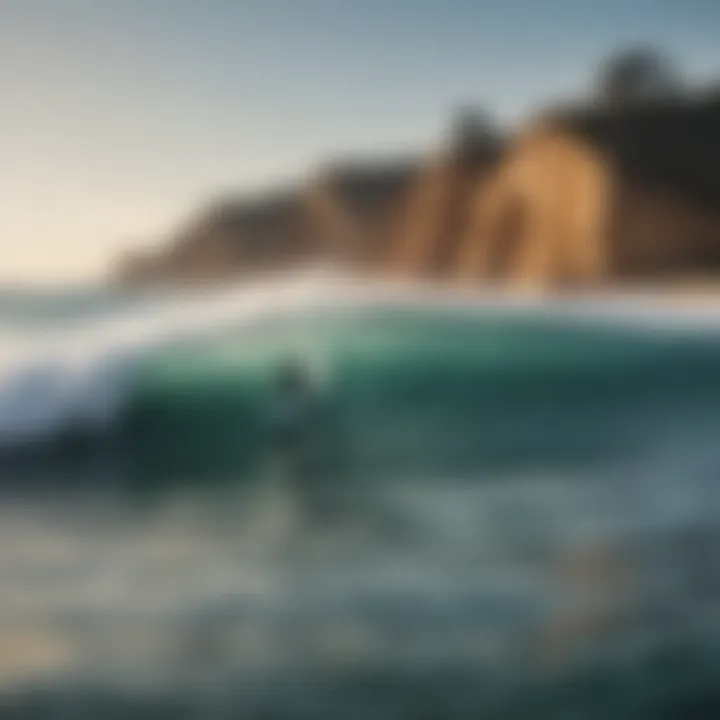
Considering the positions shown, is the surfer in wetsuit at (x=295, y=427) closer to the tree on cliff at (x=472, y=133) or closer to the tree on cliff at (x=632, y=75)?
the tree on cliff at (x=472, y=133)

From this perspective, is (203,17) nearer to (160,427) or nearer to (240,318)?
(240,318)

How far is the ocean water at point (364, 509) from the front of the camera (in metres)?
1.18

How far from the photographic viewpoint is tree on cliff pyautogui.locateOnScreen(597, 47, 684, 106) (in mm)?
1290

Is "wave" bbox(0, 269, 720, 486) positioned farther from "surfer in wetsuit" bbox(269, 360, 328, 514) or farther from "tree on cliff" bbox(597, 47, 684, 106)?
"tree on cliff" bbox(597, 47, 684, 106)

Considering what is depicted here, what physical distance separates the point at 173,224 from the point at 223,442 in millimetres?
274

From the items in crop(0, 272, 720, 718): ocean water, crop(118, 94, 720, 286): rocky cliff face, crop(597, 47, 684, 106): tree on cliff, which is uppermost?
crop(597, 47, 684, 106): tree on cliff

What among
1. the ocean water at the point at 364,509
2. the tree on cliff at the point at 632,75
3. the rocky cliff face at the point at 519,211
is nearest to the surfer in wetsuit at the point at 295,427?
the ocean water at the point at 364,509

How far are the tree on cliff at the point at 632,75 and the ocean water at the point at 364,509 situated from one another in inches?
10.2

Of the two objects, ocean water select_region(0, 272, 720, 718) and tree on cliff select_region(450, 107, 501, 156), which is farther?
tree on cliff select_region(450, 107, 501, 156)

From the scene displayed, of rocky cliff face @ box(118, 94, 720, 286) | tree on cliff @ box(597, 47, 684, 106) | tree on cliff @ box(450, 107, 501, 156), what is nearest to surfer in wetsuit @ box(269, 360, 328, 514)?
rocky cliff face @ box(118, 94, 720, 286)

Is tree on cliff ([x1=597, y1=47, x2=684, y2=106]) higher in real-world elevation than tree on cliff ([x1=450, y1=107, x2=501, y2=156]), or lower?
higher

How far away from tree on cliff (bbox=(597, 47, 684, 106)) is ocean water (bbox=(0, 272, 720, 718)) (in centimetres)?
26

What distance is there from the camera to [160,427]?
4.11 feet

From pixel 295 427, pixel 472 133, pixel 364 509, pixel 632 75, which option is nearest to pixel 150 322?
pixel 295 427
